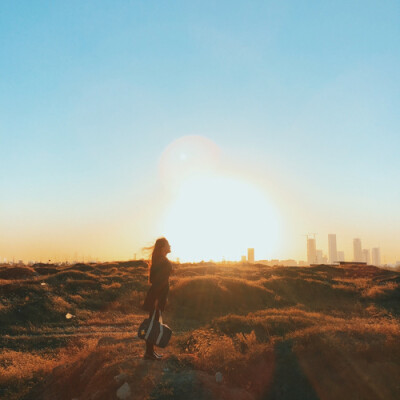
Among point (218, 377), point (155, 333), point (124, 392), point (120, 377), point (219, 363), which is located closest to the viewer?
point (124, 392)

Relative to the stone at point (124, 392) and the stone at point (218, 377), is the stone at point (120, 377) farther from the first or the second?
the stone at point (218, 377)

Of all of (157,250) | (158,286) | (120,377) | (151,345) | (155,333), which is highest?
(157,250)

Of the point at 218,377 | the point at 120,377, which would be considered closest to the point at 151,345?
the point at 120,377

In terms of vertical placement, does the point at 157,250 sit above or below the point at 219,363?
above

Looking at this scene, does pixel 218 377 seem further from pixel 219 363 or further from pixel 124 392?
pixel 124 392

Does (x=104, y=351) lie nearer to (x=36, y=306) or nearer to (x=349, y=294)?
(x=36, y=306)

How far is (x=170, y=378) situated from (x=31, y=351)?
8917mm

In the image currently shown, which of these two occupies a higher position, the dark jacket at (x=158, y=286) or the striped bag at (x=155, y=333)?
the dark jacket at (x=158, y=286)

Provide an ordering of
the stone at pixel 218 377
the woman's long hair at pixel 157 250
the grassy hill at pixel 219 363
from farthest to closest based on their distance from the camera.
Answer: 1. the woman's long hair at pixel 157 250
2. the stone at pixel 218 377
3. the grassy hill at pixel 219 363

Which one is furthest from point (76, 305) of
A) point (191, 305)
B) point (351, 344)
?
point (351, 344)

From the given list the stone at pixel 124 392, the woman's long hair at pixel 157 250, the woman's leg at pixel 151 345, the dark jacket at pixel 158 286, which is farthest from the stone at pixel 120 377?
the woman's long hair at pixel 157 250

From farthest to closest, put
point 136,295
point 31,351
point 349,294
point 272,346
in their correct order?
point 349,294, point 136,295, point 31,351, point 272,346

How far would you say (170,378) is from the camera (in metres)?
7.97

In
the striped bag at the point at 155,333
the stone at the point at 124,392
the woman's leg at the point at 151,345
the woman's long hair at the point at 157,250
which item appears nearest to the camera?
the stone at the point at 124,392
